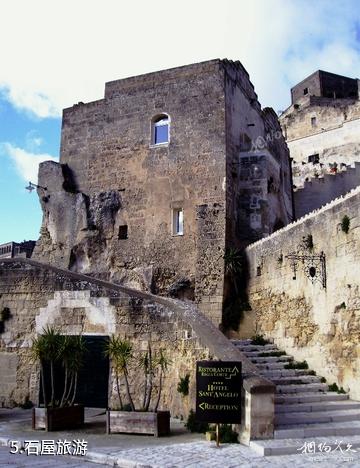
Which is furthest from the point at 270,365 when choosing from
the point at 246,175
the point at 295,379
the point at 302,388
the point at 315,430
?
the point at 246,175

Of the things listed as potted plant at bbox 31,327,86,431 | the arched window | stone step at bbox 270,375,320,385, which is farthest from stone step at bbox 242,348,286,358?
the arched window

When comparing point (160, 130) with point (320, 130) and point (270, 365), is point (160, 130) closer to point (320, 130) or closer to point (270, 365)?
point (270, 365)

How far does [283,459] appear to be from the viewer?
7.56 m

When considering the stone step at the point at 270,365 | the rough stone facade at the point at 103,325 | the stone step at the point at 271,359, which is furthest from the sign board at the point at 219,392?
the stone step at the point at 271,359

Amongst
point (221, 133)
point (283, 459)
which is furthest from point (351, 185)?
point (283, 459)

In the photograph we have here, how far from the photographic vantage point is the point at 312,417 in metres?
9.29

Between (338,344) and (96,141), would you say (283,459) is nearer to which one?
(338,344)

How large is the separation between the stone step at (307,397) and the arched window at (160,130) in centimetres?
1119

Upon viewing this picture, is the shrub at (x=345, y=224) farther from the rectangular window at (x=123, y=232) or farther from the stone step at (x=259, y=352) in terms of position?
the rectangular window at (x=123, y=232)

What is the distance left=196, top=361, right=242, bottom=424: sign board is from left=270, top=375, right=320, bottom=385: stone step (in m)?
2.54

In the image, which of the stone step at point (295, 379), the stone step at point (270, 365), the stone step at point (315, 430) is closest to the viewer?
the stone step at point (315, 430)

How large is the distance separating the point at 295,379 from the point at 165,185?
30.5 ft

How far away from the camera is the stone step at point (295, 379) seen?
1094cm

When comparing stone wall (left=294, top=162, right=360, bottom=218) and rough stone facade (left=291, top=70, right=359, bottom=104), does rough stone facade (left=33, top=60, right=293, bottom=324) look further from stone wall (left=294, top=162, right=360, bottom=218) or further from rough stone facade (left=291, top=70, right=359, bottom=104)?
rough stone facade (left=291, top=70, right=359, bottom=104)
